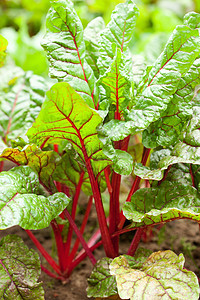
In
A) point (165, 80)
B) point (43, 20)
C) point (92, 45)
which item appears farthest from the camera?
point (43, 20)

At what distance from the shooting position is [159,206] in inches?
42.6

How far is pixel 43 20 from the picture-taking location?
303cm

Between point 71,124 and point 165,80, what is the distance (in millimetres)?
291

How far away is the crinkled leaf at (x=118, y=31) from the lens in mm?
1115

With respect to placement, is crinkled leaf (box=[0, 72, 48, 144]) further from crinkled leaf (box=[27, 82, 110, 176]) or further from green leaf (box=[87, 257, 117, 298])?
green leaf (box=[87, 257, 117, 298])

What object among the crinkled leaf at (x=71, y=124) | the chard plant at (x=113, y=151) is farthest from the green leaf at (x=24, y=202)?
the crinkled leaf at (x=71, y=124)

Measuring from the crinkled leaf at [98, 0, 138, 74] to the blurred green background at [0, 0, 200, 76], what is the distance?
0.95 metres

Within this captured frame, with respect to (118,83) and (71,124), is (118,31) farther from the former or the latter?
(71,124)

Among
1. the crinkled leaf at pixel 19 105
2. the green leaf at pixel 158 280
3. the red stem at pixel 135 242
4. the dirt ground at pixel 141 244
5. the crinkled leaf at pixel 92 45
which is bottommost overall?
the dirt ground at pixel 141 244

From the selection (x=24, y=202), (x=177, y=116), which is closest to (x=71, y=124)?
(x=24, y=202)

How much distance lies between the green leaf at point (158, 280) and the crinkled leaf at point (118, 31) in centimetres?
58

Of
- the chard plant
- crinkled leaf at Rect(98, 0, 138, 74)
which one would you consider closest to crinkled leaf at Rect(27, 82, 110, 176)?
the chard plant

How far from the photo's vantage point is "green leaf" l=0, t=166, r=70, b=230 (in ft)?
2.81

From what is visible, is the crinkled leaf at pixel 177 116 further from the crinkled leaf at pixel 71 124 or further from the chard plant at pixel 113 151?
the crinkled leaf at pixel 71 124
